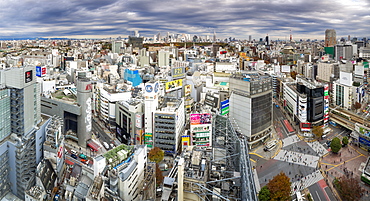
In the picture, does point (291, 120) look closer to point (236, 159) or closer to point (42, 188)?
point (236, 159)

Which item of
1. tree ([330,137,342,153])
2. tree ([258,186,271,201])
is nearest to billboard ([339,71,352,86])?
tree ([330,137,342,153])

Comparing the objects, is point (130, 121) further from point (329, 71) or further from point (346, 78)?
point (329, 71)

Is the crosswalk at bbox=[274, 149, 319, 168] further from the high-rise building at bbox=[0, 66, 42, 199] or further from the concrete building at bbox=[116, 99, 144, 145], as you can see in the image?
the high-rise building at bbox=[0, 66, 42, 199]

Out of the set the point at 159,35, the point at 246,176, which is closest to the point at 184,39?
the point at 159,35

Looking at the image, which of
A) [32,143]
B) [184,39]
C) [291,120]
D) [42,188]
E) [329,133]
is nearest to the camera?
[42,188]

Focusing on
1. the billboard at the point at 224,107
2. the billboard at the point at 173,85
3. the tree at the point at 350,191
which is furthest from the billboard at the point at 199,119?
the billboard at the point at 173,85

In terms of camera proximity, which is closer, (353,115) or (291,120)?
(353,115)
